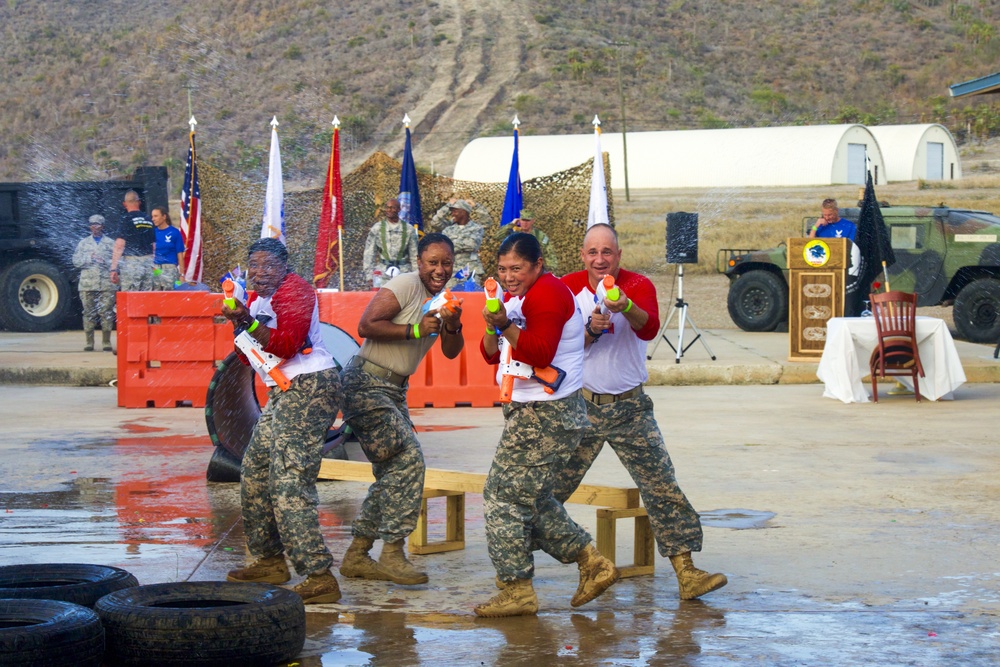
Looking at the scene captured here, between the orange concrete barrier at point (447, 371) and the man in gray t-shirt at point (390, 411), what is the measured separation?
722 cm

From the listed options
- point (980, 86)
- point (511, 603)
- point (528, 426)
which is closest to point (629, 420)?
point (528, 426)

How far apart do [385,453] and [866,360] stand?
29.3ft

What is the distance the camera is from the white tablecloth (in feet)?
45.7

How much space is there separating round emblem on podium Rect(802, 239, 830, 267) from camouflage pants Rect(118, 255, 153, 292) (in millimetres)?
9155

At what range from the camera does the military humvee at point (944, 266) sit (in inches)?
778

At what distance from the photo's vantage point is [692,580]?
20.2 feet

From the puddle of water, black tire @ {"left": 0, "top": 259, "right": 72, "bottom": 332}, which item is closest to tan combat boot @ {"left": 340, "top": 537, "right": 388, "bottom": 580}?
the puddle of water

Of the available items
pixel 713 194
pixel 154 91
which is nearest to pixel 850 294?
pixel 713 194

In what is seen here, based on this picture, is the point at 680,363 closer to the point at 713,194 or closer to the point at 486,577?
the point at 486,577

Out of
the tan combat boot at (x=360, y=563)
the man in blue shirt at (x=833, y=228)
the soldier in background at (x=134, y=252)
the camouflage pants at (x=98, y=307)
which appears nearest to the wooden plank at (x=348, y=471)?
the tan combat boot at (x=360, y=563)

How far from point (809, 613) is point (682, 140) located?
45.1 metres

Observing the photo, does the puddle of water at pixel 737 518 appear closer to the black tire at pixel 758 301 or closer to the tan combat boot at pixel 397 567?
the tan combat boot at pixel 397 567

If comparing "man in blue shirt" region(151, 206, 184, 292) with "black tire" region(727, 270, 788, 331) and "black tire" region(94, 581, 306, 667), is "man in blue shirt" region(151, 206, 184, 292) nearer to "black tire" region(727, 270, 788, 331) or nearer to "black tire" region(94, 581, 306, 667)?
"black tire" region(727, 270, 788, 331)

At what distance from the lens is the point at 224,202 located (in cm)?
2281
